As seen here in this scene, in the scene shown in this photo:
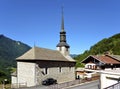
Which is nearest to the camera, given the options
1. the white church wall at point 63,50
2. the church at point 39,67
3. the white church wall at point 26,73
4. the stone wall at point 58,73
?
the white church wall at point 26,73

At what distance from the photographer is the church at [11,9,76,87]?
42.3 m

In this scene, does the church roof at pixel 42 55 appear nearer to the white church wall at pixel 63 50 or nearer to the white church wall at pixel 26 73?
the white church wall at pixel 26 73

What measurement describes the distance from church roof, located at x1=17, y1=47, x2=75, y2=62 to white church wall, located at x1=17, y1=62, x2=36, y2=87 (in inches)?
52.9

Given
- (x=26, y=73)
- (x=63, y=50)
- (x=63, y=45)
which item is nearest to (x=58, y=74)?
(x=63, y=50)

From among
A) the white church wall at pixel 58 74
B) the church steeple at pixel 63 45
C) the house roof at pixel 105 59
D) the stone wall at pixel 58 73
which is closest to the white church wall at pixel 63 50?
the church steeple at pixel 63 45

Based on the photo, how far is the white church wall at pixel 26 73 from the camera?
4216 centimetres

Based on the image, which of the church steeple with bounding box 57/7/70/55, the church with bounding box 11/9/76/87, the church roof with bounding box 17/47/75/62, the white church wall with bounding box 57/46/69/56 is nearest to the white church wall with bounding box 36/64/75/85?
the church with bounding box 11/9/76/87

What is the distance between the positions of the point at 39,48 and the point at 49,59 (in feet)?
11.6

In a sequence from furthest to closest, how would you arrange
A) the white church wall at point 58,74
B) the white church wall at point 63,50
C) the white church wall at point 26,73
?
1. the white church wall at point 63,50
2. the white church wall at point 58,74
3. the white church wall at point 26,73

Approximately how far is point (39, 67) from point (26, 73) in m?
2.91

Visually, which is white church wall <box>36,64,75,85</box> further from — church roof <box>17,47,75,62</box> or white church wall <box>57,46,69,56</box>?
white church wall <box>57,46,69,56</box>

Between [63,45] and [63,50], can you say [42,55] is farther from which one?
[63,45]

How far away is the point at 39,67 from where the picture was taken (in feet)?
140

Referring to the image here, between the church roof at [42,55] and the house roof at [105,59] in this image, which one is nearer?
the church roof at [42,55]
